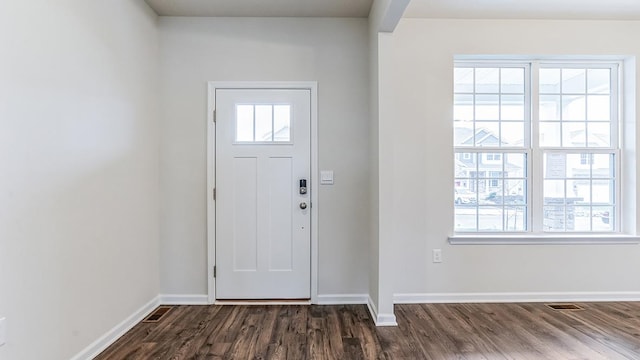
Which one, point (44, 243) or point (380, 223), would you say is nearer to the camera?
point (44, 243)

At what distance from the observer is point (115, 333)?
2.33 metres

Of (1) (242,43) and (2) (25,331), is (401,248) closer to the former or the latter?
(1) (242,43)

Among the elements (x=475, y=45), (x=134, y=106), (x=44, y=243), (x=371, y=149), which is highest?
(x=475, y=45)

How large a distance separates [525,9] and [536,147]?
119cm

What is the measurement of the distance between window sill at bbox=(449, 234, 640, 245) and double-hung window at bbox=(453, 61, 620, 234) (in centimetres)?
11

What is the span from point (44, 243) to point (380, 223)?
6.72 feet

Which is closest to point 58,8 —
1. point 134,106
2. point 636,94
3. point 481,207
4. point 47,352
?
point 134,106

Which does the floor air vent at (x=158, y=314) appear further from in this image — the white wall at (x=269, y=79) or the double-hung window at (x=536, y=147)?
the double-hung window at (x=536, y=147)

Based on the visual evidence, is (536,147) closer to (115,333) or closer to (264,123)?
(264,123)

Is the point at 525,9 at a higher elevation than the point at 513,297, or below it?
higher

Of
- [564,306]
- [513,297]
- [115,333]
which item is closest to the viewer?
[115,333]

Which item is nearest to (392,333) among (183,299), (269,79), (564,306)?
(564,306)

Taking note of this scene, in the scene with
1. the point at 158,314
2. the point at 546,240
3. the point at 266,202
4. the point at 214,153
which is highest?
the point at 214,153

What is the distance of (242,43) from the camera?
300cm
